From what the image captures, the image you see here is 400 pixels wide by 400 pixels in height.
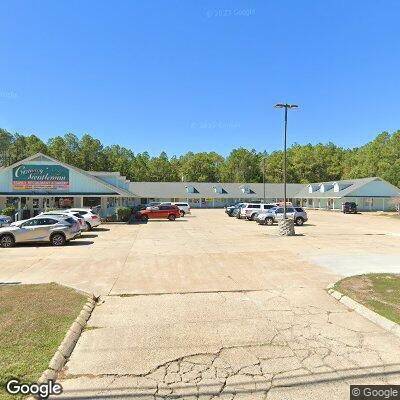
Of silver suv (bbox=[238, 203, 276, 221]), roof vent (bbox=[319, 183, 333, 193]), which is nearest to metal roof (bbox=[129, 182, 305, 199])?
roof vent (bbox=[319, 183, 333, 193])

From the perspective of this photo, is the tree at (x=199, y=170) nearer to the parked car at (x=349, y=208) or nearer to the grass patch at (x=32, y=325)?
the parked car at (x=349, y=208)

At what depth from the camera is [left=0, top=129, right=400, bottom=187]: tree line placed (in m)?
97.1

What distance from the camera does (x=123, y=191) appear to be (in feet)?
145

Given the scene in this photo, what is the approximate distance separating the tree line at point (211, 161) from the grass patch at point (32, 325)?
91.5 metres

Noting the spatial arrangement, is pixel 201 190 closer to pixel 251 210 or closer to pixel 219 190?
pixel 219 190

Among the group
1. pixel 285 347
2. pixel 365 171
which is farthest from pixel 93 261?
pixel 365 171

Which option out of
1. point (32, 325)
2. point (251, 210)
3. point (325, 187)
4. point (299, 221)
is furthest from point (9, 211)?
point (325, 187)

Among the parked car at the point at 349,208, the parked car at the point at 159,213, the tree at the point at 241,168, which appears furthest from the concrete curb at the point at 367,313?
the tree at the point at 241,168

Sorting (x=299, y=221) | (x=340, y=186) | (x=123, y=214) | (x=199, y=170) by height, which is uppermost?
(x=199, y=170)

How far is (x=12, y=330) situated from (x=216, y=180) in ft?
341

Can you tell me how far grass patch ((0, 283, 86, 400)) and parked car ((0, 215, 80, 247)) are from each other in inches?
396

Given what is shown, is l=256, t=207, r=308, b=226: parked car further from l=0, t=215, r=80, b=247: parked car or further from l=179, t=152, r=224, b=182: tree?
l=179, t=152, r=224, b=182: tree

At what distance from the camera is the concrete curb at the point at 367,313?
6.63 metres

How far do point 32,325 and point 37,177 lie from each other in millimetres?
33296
